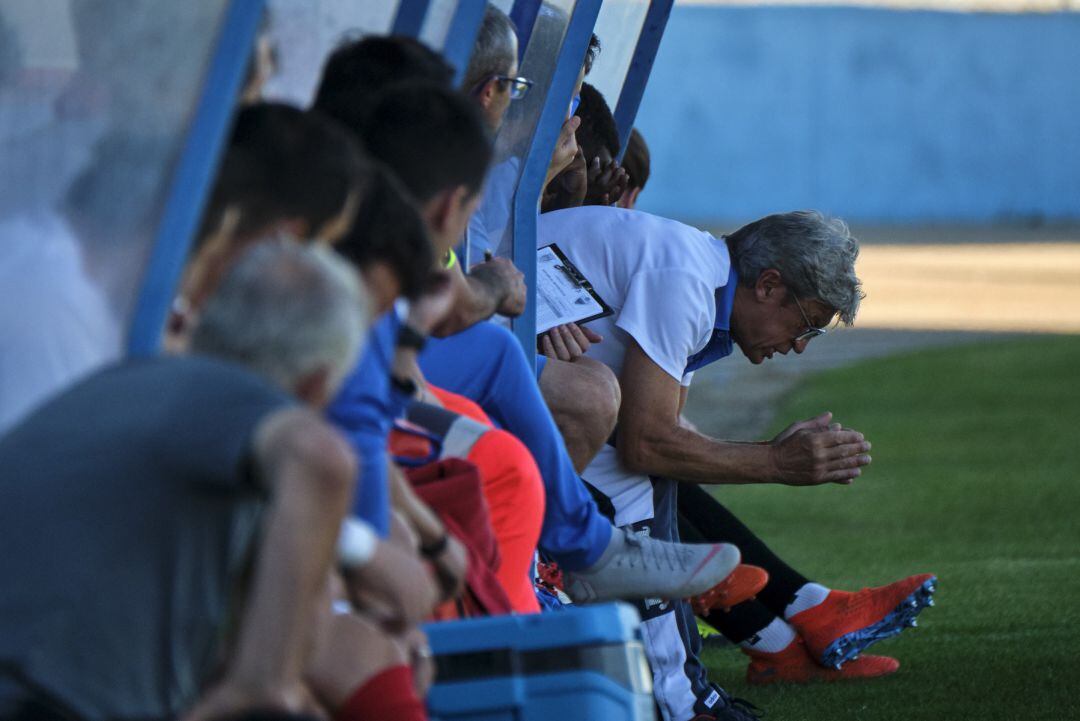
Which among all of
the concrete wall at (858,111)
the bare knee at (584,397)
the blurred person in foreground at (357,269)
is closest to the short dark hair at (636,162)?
the bare knee at (584,397)

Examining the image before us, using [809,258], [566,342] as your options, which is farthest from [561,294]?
[809,258]

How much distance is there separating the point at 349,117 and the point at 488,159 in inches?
10.6

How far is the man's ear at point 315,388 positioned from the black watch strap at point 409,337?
0.64 metres

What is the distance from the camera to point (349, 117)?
301cm

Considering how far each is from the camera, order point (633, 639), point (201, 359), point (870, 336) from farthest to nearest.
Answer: point (870, 336), point (633, 639), point (201, 359)

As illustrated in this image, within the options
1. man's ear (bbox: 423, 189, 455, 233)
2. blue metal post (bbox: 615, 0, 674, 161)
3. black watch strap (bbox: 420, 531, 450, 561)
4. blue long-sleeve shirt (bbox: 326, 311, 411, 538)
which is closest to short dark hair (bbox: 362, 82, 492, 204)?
man's ear (bbox: 423, 189, 455, 233)

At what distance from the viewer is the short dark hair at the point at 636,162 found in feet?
19.1

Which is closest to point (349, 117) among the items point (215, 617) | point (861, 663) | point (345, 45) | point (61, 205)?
point (345, 45)

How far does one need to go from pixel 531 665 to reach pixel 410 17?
4.98 feet

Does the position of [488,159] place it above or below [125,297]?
above

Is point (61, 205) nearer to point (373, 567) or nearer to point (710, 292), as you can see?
point (373, 567)

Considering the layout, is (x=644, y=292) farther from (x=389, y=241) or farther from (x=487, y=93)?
(x=389, y=241)

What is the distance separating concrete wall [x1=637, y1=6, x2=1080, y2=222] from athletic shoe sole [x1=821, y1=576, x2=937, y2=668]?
24997 mm

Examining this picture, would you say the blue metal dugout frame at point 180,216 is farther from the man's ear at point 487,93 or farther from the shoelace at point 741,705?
the shoelace at point 741,705
